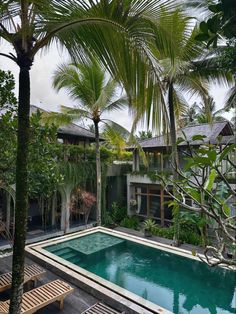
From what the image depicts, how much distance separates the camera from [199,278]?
30.2 ft

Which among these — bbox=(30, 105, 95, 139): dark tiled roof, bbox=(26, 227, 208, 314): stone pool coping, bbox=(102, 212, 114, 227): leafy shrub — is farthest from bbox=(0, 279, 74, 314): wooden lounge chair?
bbox=(30, 105, 95, 139): dark tiled roof

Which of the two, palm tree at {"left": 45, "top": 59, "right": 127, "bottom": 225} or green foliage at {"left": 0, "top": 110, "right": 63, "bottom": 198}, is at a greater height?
palm tree at {"left": 45, "top": 59, "right": 127, "bottom": 225}

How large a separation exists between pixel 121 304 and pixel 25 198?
15.9 feet

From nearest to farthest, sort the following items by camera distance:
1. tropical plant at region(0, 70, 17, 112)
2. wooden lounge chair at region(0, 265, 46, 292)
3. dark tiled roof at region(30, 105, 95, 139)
→ tropical plant at region(0, 70, 17, 112)
wooden lounge chair at region(0, 265, 46, 292)
dark tiled roof at region(30, 105, 95, 139)

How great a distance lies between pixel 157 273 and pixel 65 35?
8.99m

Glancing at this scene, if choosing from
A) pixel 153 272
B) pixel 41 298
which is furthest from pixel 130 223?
pixel 41 298

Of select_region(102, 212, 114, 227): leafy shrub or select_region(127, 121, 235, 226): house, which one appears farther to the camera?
select_region(127, 121, 235, 226): house

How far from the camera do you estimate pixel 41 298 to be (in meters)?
6.51

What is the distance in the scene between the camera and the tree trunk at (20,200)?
363 centimetres

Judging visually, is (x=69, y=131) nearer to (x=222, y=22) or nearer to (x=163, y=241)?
(x=163, y=241)

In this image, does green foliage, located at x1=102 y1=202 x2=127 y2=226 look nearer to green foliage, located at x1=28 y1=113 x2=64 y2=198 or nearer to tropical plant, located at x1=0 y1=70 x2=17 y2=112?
green foliage, located at x1=28 y1=113 x2=64 y2=198

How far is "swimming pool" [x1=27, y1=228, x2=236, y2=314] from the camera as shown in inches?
306

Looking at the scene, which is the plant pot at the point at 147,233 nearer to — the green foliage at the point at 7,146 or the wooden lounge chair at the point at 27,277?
the wooden lounge chair at the point at 27,277

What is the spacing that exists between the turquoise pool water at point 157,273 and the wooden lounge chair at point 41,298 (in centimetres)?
252
